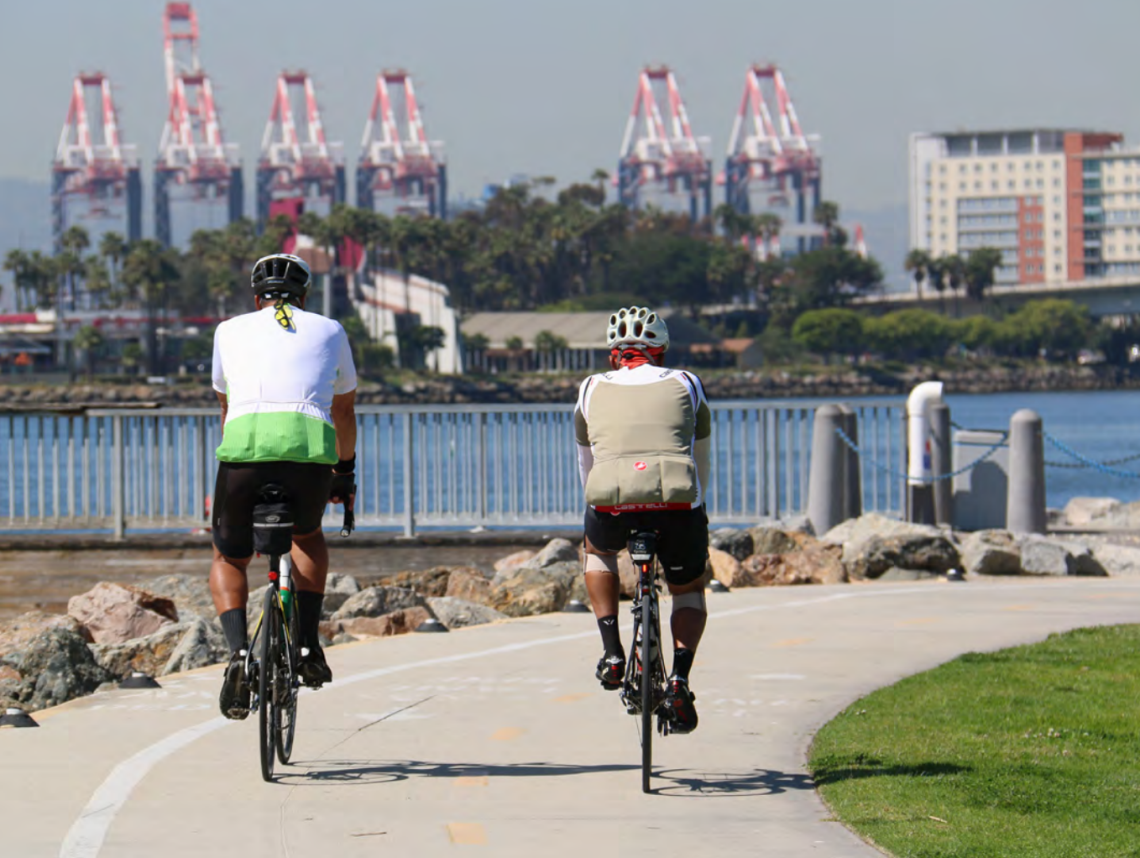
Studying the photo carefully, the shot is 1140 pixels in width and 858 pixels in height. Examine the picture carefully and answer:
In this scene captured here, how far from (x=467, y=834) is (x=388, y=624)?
5.89 m

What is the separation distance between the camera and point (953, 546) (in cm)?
1564

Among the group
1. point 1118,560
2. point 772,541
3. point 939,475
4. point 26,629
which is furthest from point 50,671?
point 939,475

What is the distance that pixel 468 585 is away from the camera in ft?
48.0

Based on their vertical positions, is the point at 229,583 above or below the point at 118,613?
above

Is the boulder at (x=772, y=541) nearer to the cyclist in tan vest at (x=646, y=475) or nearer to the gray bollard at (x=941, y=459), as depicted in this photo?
the gray bollard at (x=941, y=459)

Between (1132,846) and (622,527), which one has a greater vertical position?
(622,527)

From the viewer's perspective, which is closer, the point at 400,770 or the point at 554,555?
the point at 400,770

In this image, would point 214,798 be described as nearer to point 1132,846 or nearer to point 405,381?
point 1132,846

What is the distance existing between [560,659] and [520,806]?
11.8 ft

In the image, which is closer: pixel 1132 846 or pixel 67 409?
pixel 1132 846

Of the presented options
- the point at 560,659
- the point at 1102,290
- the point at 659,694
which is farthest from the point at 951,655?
the point at 1102,290

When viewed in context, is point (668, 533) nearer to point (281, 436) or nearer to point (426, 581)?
point (281, 436)

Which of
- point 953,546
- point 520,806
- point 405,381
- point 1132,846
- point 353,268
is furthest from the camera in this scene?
point 353,268

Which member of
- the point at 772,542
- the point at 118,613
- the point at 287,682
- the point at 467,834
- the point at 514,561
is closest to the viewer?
the point at 467,834
